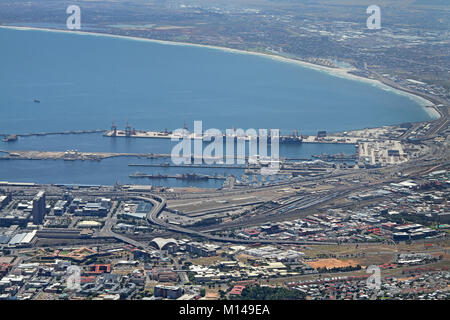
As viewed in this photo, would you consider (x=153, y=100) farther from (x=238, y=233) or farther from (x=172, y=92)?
(x=238, y=233)

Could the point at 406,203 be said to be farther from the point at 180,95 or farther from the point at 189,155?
the point at 180,95

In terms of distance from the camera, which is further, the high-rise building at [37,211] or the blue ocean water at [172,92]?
the blue ocean water at [172,92]

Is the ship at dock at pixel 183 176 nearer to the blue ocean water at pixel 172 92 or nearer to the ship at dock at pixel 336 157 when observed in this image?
the ship at dock at pixel 336 157

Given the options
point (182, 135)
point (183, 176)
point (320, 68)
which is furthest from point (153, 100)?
point (183, 176)

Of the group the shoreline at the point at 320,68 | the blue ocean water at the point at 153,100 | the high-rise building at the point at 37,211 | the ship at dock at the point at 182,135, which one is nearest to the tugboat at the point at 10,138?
the blue ocean water at the point at 153,100
